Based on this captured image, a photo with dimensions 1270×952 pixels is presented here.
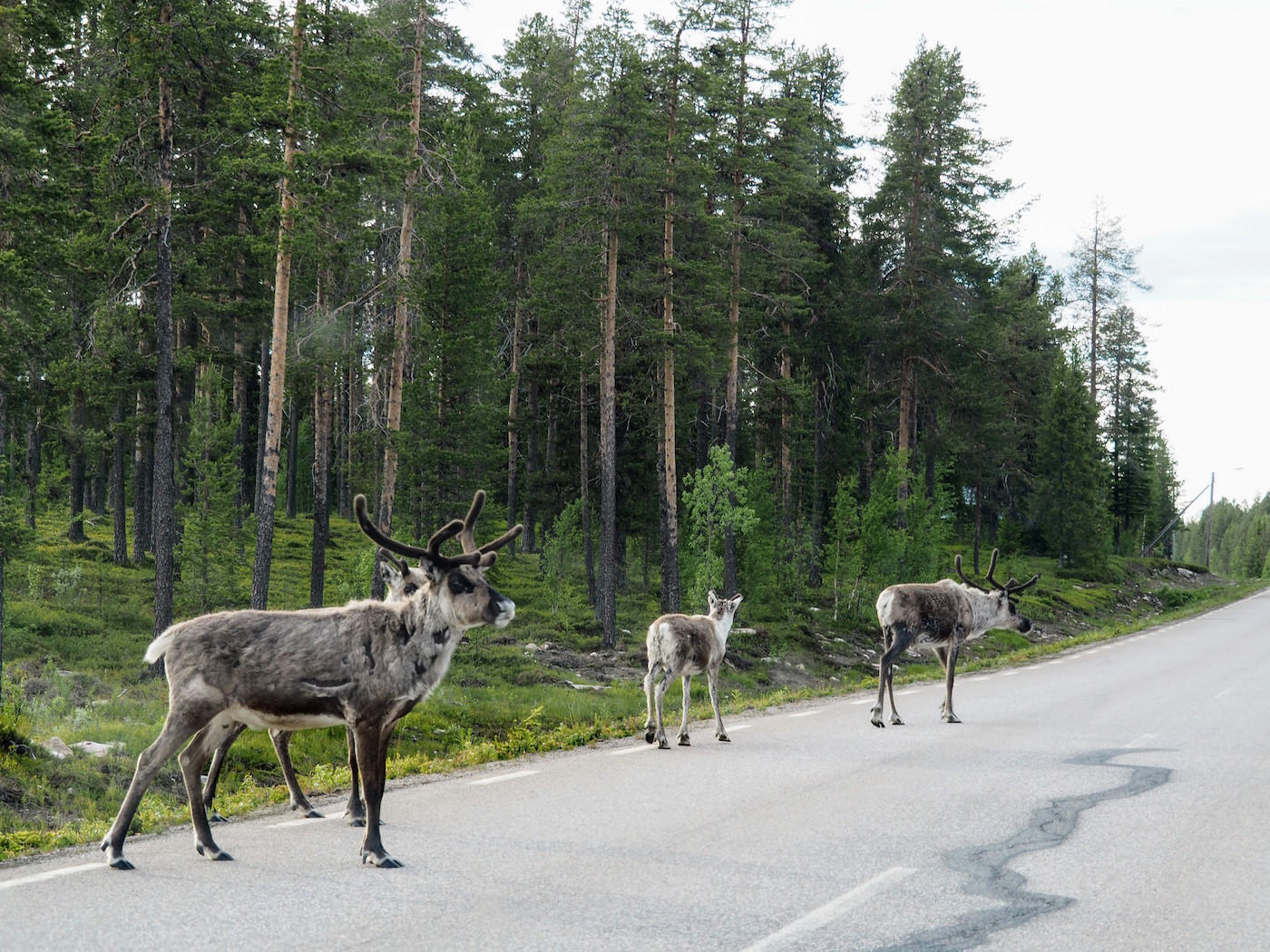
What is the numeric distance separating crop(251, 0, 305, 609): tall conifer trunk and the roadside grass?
310 centimetres

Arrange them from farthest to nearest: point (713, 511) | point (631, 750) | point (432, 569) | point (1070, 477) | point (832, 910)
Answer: point (1070, 477), point (713, 511), point (631, 750), point (432, 569), point (832, 910)

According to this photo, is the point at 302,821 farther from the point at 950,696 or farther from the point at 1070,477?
the point at 1070,477

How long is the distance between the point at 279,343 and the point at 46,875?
55.6ft

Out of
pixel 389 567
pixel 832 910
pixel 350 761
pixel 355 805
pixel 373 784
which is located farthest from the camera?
pixel 389 567

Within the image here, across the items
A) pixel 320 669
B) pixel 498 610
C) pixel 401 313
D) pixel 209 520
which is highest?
pixel 401 313

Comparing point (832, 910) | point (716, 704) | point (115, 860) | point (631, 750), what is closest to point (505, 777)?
point (631, 750)

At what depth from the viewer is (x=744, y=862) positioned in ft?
23.9

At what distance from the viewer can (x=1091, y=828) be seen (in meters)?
8.44

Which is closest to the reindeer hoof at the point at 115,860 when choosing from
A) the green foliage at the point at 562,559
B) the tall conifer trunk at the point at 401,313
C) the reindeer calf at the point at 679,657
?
the reindeer calf at the point at 679,657

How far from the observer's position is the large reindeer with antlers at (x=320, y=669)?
6961 millimetres

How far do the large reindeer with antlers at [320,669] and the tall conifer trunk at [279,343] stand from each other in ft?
49.1

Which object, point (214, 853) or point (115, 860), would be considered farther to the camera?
point (214, 853)

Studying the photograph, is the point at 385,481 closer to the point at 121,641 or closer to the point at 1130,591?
the point at 121,641

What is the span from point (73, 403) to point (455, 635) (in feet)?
101
